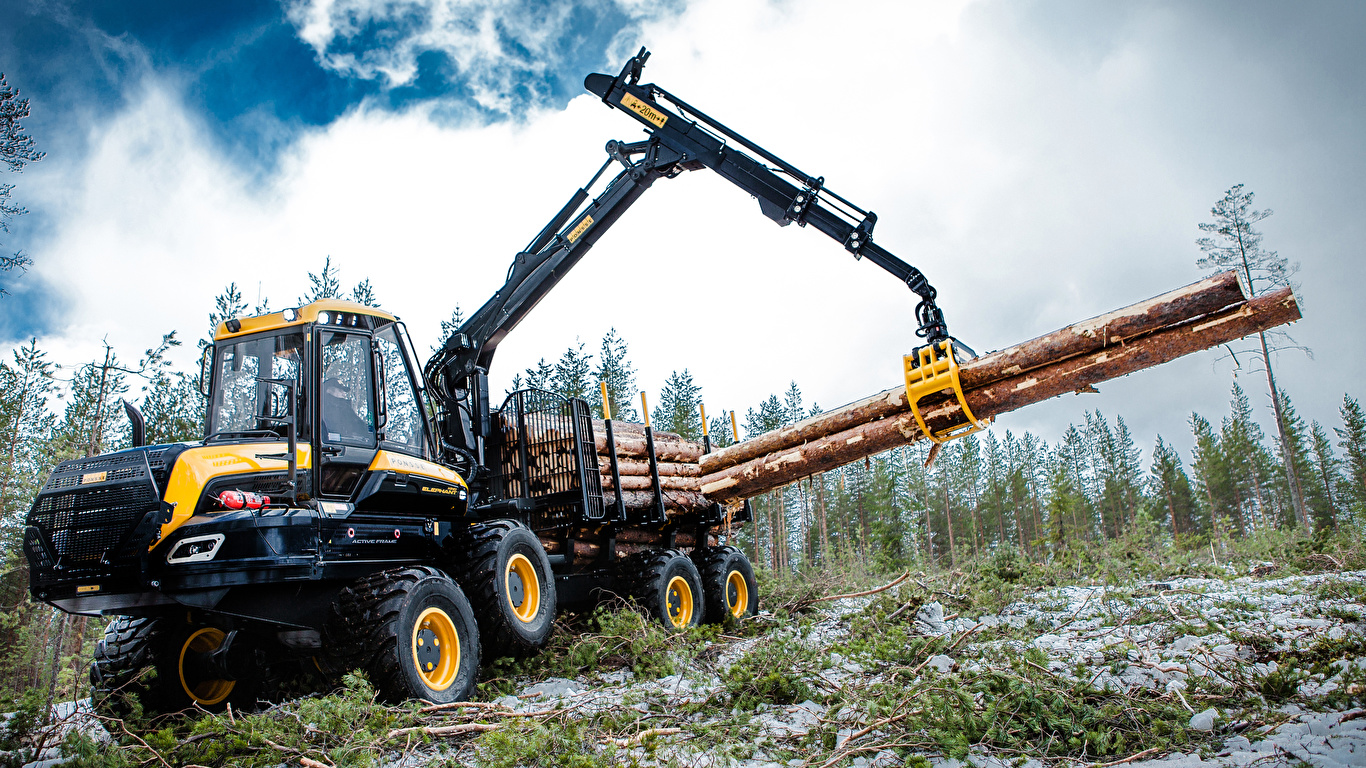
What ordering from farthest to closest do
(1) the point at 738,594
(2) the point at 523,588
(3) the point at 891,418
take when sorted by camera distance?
(1) the point at 738,594 → (3) the point at 891,418 → (2) the point at 523,588

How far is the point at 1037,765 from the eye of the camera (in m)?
3.75

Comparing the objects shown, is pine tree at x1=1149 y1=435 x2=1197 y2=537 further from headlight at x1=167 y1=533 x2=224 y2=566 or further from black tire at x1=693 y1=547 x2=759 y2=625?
headlight at x1=167 y1=533 x2=224 y2=566

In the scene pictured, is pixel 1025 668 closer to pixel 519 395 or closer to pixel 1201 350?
pixel 1201 350

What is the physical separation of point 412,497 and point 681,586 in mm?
4268

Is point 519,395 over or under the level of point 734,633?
over

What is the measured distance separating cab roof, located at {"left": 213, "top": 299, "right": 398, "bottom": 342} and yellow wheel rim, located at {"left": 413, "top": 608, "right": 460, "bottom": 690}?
244cm

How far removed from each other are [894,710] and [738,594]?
21.9 ft

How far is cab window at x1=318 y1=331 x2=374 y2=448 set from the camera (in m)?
5.69

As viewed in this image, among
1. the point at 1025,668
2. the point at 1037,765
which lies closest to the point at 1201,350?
the point at 1025,668

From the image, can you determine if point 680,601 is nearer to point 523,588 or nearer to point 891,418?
point 523,588

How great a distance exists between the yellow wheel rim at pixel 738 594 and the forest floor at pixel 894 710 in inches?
133

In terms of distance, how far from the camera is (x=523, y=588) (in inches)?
276

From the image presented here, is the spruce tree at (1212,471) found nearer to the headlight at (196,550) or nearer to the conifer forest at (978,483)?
the conifer forest at (978,483)

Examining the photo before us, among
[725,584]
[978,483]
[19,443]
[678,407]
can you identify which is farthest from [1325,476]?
[19,443]
